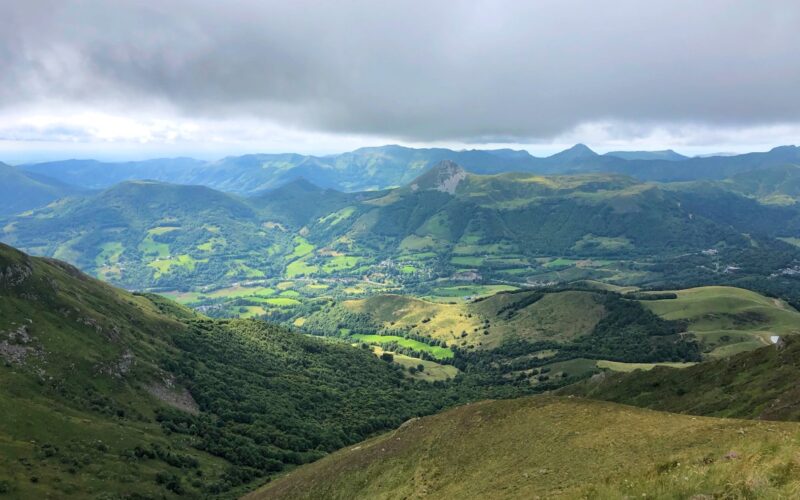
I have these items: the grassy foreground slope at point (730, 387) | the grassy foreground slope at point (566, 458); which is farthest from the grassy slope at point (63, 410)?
the grassy foreground slope at point (730, 387)

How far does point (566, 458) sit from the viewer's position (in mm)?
57875

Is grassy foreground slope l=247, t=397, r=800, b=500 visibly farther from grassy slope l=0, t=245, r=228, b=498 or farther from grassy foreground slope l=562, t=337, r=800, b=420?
grassy slope l=0, t=245, r=228, b=498

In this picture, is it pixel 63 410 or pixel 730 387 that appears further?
pixel 63 410

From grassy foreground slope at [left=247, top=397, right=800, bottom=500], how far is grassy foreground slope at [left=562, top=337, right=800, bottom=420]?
103 feet

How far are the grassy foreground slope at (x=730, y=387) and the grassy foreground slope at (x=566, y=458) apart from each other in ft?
103

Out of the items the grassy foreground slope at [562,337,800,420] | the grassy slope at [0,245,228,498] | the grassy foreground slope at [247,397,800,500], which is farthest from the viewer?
the grassy slope at [0,245,228,498]

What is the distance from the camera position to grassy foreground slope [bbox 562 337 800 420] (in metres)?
84.5

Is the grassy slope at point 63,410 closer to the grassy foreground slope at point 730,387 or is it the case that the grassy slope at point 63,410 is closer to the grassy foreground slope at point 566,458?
the grassy foreground slope at point 566,458

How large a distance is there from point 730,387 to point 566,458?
68.4 metres

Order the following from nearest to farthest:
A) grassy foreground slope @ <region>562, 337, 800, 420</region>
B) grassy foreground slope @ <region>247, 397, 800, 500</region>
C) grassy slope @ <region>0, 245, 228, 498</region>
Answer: grassy foreground slope @ <region>247, 397, 800, 500</region> < grassy foreground slope @ <region>562, 337, 800, 420</region> < grassy slope @ <region>0, 245, 228, 498</region>

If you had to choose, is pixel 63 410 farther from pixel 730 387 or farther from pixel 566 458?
pixel 730 387

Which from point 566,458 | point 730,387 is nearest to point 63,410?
point 566,458

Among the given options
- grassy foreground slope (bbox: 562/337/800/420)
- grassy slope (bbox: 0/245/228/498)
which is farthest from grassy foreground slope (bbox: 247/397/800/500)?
grassy slope (bbox: 0/245/228/498)

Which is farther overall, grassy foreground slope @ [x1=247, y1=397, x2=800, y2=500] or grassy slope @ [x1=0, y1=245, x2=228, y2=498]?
grassy slope @ [x1=0, y1=245, x2=228, y2=498]
